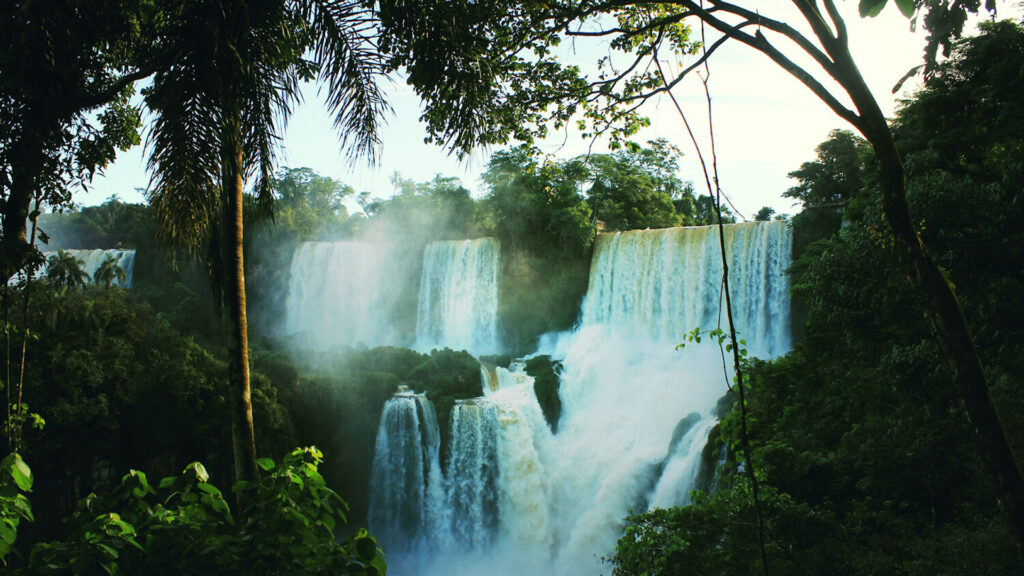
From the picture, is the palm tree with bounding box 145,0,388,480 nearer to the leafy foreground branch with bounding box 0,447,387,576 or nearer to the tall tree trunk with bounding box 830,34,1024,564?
the leafy foreground branch with bounding box 0,447,387,576

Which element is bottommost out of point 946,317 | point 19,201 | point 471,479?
point 471,479

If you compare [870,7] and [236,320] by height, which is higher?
[870,7]

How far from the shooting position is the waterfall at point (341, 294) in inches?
1058

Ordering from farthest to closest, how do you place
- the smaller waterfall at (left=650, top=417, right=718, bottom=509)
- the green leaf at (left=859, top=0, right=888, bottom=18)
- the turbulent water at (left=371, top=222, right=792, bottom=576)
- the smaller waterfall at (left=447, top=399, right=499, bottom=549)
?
the smaller waterfall at (left=447, top=399, right=499, bottom=549), the turbulent water at (left=371, top=222, right=792, bottom=576), the smaller waterfall at (left=650, top=417, right=718, bottom=509), the green leaf at (left=859, top=0, right=888, bottom=18)

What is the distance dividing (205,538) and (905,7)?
259 centimetres

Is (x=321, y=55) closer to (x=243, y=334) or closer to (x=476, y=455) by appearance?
(x=243, y=334)

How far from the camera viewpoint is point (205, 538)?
1686mm

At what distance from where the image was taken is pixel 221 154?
421 centimetres

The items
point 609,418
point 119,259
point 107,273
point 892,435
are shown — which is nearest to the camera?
point 892,435

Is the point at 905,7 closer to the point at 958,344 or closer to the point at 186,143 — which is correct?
the point at 958,344

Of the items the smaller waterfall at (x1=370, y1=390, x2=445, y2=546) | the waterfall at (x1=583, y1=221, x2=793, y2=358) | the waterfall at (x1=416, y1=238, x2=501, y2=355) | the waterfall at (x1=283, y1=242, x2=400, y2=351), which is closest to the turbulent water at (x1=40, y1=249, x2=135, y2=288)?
the waterfall at (x1=283, y1=242, x2=400, y2=351)

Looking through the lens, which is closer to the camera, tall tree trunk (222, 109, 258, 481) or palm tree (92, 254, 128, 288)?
tall tree trunk (222, 109, 258, 481)

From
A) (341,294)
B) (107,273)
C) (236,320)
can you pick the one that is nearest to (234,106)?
Answer: (236,320)

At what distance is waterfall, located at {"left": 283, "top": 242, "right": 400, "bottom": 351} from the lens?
26.9 metres
